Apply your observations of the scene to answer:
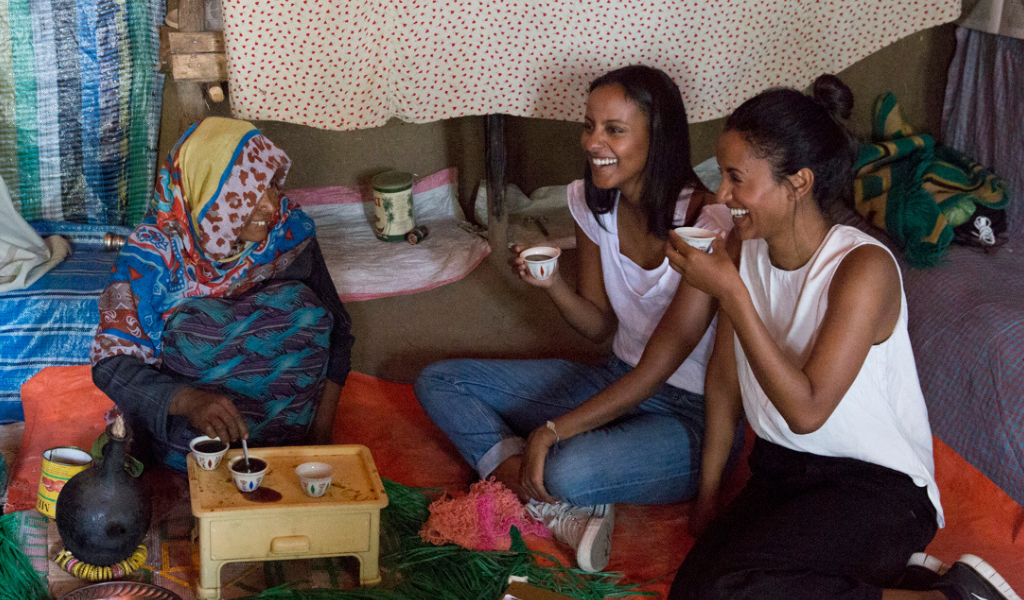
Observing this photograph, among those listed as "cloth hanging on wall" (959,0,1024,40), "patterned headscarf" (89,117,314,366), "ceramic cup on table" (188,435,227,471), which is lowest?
"ceramic cup on table" (188,435,227,471)

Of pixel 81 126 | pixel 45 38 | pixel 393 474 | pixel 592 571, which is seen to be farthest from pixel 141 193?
pixel 592 571

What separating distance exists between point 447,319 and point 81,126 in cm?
156

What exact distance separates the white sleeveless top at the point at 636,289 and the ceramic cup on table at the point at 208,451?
0.98 m

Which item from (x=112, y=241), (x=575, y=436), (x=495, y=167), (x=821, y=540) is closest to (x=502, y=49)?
(x=495, y=167)

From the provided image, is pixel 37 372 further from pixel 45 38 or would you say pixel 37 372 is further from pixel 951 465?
pixel 951 465

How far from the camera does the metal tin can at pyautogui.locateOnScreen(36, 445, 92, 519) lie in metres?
1.97

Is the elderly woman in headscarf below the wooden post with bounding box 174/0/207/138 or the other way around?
below

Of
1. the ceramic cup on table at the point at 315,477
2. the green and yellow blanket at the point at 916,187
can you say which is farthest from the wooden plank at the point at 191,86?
the green and yellow blanket at the point at 916,187

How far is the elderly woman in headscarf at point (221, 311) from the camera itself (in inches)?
83.0

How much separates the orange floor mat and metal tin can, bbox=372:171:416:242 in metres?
0.49

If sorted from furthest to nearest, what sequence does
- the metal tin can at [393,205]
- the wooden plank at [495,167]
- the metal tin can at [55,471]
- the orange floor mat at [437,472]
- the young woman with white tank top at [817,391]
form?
Answer: the metal tin can at [393,205] < the wooden plank at [495,167] < the orange floor mat at [437,472] < the metal tin can at [55,471] < the young woman with white tank top at [817,391]

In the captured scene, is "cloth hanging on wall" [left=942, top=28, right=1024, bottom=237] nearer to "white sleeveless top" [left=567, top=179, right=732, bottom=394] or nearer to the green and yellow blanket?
the green and yellow blanket

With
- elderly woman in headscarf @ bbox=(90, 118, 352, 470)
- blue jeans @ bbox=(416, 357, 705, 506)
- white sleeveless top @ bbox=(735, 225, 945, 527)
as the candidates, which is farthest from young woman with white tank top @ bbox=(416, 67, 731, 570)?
elderly woman in headscarf @ bbox=(90, 118, 352, 470)

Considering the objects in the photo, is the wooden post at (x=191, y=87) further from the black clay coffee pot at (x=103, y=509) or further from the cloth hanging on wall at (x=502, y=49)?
the black clay coffee pot at (x=103, y=509)
